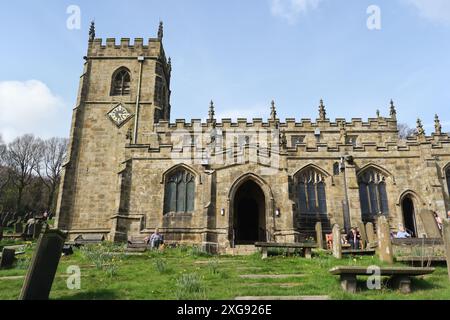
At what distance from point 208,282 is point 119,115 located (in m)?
22.8

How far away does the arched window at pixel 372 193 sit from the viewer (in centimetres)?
2189

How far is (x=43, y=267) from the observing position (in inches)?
270

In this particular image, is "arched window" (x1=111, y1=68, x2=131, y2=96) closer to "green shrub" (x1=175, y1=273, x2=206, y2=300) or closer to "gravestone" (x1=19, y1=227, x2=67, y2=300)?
"gravestone" (x1=19, y1=227, x2=67, y2=300)

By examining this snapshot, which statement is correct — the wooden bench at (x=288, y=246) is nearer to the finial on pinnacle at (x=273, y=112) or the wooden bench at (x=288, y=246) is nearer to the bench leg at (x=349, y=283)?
the bench leg at (x=349, y=283)

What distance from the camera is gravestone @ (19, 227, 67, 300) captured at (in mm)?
6602

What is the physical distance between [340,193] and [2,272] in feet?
57.8

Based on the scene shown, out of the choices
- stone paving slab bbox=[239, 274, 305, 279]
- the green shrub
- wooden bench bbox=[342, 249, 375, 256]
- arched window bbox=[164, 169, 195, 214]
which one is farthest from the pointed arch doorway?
the green shrub

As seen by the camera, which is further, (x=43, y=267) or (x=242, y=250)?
(x=242, y=250)

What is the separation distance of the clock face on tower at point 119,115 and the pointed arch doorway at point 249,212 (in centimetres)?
1213

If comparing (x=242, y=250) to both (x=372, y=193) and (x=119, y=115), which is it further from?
(x=119, y=115)

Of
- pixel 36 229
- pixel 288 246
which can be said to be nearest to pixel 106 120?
pixel 36 229

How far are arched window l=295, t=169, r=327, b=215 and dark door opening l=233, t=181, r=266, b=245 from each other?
2.44m
